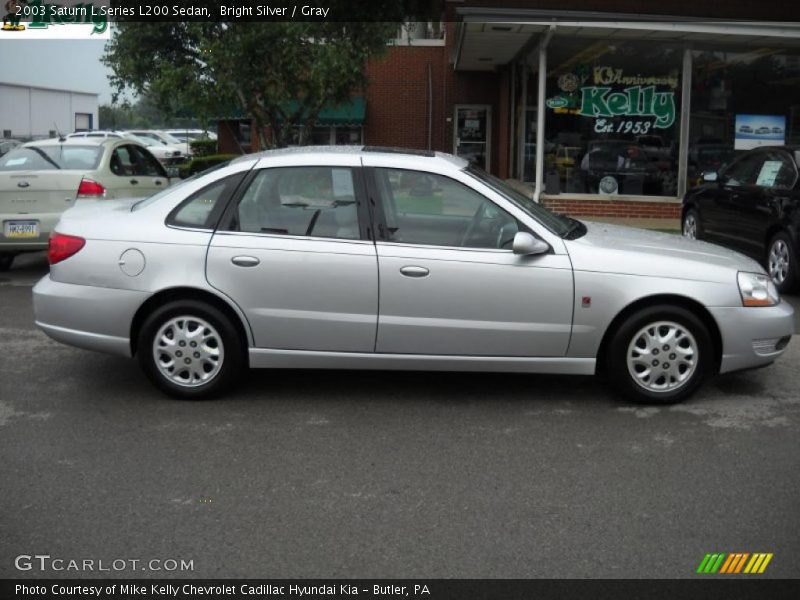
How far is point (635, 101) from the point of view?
17.0m

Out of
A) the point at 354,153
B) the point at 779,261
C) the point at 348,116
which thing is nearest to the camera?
the point at 354,153

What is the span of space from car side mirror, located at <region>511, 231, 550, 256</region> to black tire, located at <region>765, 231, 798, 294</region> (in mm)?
4982

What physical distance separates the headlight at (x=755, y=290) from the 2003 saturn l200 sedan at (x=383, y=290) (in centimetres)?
1

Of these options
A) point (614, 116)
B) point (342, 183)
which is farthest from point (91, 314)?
point (614, 116)

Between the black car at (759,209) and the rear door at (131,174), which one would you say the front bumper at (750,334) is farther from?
the rear door at (131,174)

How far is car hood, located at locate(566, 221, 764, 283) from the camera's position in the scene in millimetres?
5930

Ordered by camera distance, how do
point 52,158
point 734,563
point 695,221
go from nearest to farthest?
point 734,563 → point 52,158 → point 695,221

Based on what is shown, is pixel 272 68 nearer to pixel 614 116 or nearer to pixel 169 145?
pixel 614 116

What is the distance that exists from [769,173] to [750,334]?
5426 millimetres

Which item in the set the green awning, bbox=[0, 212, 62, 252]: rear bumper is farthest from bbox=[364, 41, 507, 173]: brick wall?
bbox=[0, 212, 62, 252]: rear bumper

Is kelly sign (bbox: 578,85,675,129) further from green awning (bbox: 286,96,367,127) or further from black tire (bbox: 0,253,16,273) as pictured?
green awning (bbox: 286,96,367,127)

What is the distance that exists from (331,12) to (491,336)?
33.9ft

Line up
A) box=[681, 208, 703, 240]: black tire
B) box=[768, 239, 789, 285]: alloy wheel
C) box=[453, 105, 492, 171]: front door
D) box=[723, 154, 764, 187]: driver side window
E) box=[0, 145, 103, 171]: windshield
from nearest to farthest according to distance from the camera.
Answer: box=[768, 239, 789, 285]: alloy wheel
box=[0, 145, 103, 171]: windshield
box=[723, 154, 764, 187]: driver side window
box=[681, 208, 703, 240]: black tire
box=[453, 105, 492, 171]: front door
